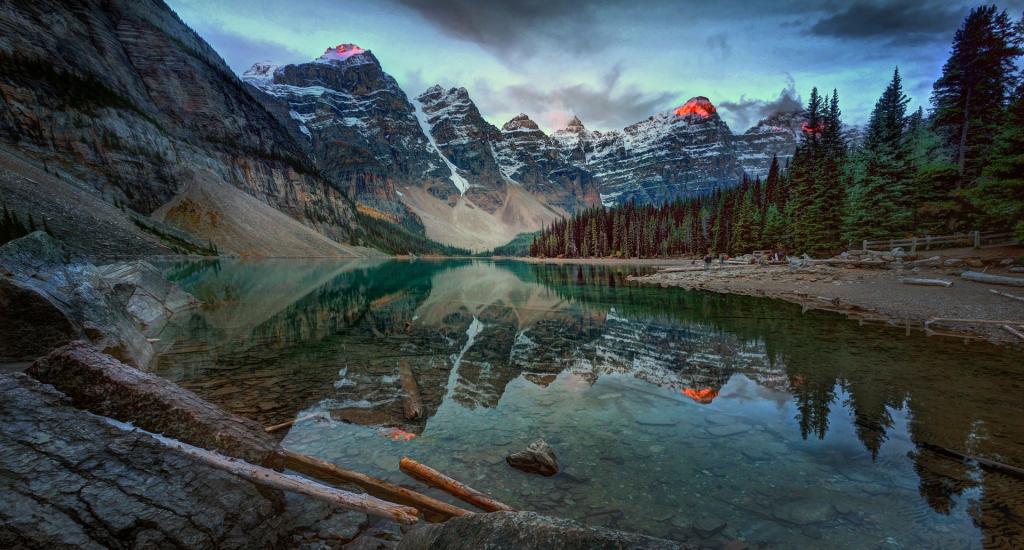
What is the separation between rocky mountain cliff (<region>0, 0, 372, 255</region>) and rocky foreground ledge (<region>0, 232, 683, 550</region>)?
67409 millimetres

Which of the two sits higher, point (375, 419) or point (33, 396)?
point (33, 396)

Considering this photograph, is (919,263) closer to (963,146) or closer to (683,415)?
(963,146)

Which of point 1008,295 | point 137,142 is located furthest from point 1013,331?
point 137,142

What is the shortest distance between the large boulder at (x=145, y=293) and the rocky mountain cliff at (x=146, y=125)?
40.5m

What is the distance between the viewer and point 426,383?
41.7 ft

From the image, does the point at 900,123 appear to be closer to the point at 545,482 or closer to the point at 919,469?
the point at 919,469

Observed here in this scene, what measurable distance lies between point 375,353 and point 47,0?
168218mm

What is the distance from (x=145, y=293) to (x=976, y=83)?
67.3 meters

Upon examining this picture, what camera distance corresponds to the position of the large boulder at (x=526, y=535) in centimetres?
273

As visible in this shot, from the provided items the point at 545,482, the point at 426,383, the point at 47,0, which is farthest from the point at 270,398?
the point at 47,0

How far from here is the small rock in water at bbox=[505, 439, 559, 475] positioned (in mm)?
7305

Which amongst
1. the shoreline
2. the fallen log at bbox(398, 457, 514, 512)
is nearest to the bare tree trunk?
the shoreline

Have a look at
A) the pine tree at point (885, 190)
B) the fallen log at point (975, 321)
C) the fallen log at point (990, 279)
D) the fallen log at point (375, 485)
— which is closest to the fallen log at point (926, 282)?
the fallen log at point (990, 279)

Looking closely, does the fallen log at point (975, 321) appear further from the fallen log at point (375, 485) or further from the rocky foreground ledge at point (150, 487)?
the rocky foreground ledge at point (150, 487)
